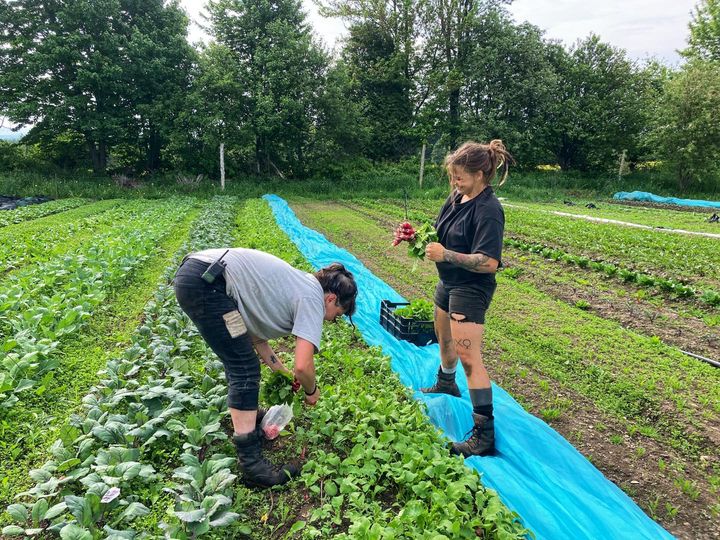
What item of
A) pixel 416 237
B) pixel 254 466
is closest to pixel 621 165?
pixel 416 237

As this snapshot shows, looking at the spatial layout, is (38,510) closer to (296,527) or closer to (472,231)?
(296,527)

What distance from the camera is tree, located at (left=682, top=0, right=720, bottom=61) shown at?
3300 cm

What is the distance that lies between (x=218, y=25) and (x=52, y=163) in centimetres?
1161

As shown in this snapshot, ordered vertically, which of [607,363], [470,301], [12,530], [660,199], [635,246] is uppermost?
[660,199]

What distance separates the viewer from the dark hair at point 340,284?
2438mm

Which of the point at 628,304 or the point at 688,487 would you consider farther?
the point at 628,304

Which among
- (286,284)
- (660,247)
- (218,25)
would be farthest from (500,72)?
(286,284)

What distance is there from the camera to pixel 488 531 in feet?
7.57

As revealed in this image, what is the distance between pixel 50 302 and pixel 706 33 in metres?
45.7

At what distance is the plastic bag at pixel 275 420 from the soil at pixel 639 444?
7.00 feet

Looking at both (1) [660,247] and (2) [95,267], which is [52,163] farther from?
(1) [660,247]

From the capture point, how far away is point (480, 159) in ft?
9.48

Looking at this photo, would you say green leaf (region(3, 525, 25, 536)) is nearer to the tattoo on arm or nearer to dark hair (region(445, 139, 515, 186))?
the tattoo on arm

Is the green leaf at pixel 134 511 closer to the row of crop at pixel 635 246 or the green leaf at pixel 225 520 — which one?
the green leaf at pixel 225 520
